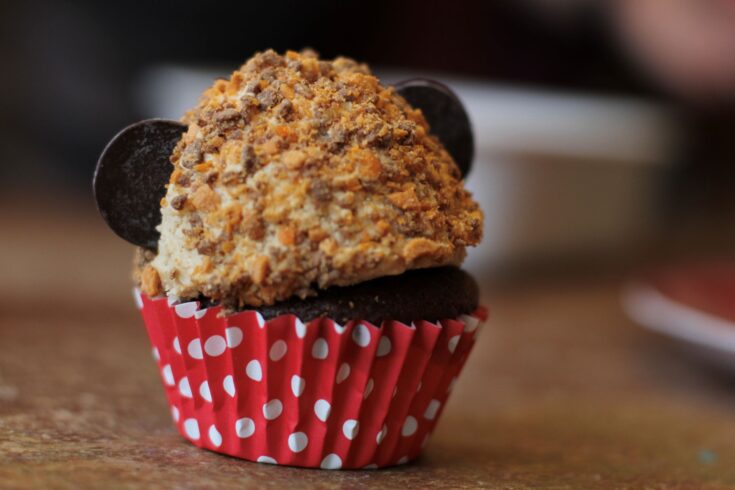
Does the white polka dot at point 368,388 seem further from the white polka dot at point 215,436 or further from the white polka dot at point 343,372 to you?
the white polka dot at point 215,436

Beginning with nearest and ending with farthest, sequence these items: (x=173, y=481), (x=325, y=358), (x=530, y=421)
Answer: (x=173, y=481)
(x=325, y=358)
(x=530, y=421)

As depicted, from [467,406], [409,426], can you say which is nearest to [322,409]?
[409,426]

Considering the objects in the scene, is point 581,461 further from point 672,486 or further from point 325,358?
point 325,358

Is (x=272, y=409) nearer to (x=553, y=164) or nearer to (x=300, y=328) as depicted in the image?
(x=300, y=328)

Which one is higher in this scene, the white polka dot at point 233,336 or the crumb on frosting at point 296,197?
the crumb on frosting at point 296,197

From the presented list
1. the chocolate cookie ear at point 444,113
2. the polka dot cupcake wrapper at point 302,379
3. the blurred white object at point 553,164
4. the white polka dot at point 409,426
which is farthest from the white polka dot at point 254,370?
the blurred white object at point 553,164

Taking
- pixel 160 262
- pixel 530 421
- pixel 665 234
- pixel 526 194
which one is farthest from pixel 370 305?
pixel 665 234
